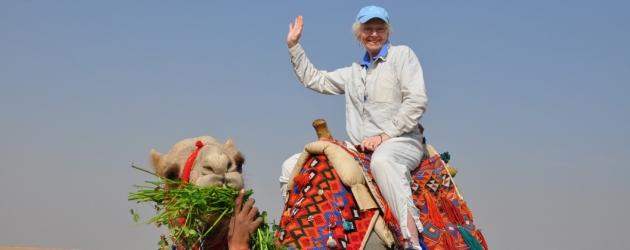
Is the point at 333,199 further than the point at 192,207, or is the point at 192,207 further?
the point at 333,199

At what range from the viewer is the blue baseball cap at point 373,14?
23.5 feet

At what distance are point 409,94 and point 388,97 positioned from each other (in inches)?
8.1

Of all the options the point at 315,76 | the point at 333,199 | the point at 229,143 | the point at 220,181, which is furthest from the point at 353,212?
the point at 315,76

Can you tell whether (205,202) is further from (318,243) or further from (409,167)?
(409,167)

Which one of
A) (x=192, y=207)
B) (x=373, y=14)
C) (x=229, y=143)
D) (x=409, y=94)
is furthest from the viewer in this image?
(x=373, y=14)

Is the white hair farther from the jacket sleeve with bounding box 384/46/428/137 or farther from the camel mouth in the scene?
the camel mouth

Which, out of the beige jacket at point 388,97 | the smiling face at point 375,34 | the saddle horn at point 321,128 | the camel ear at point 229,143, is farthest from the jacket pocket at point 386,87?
the camel ear at point 229,143

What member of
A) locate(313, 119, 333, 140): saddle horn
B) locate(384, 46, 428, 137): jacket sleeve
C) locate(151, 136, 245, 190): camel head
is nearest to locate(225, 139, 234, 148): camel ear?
locate(151, 136, 245, 190): camel head

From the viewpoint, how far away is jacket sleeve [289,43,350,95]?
775cm

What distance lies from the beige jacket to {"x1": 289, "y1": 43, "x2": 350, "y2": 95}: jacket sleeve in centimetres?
36

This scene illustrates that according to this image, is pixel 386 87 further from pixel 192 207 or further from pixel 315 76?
pixel 192 207

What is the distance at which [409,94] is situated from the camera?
6914 millimetres

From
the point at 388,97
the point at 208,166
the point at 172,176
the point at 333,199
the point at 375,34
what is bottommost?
the point at 333,199

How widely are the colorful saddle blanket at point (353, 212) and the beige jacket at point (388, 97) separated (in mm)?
365
